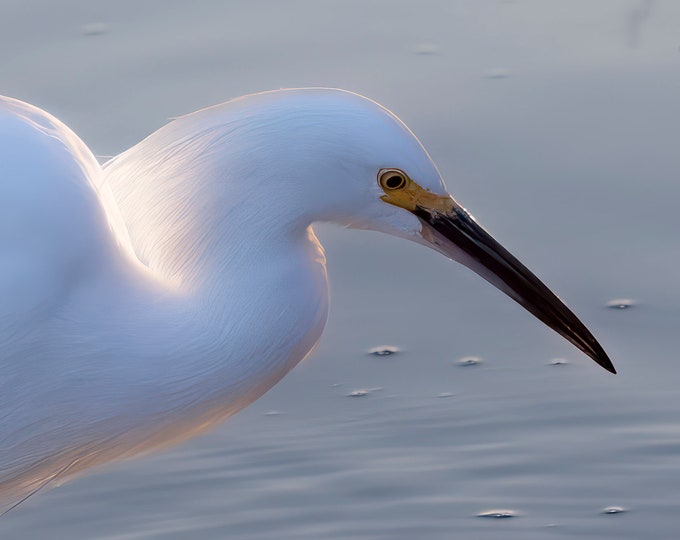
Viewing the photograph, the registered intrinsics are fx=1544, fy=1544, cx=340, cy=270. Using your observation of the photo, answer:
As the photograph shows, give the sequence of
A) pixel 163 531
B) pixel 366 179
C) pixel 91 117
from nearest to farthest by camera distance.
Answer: pixel 366 179
pixel 163 531
pixel 91 117

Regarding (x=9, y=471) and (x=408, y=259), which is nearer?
(x=9, y=471)

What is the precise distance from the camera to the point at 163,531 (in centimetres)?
413

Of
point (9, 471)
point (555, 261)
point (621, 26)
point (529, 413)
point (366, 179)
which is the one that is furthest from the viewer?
point (621, 26)

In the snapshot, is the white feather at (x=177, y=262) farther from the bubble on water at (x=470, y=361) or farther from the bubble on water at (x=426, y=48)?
the bubble on water at (x=426, y=48)

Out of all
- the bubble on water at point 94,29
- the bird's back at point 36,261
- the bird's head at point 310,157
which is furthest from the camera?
the bubble on water at point 94,29

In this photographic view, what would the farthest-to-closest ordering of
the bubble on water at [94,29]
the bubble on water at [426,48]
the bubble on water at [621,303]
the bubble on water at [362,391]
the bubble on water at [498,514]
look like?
the bubble on water at [94,29], the bubble on water at [426,48], the bubble on water at [621,303], the bubble on water at [362,391], the bubble on water at [498,514]

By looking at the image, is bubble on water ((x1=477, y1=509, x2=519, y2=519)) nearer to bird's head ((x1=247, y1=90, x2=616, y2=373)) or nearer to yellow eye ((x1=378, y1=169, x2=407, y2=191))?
bird's head ((x1=247, y1=90, x2=616, y2=373))

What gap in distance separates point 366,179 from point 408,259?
1760 millimetres

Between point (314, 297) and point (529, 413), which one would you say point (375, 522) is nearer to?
point (529, 413)

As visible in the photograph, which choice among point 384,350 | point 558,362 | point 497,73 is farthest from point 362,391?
point 497,73

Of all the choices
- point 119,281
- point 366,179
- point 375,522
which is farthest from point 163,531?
point 366,179

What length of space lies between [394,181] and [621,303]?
1.72 meters

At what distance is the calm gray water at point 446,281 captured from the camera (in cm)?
421

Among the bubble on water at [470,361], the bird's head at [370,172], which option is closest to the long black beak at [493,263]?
the bird's head at [370,172]
